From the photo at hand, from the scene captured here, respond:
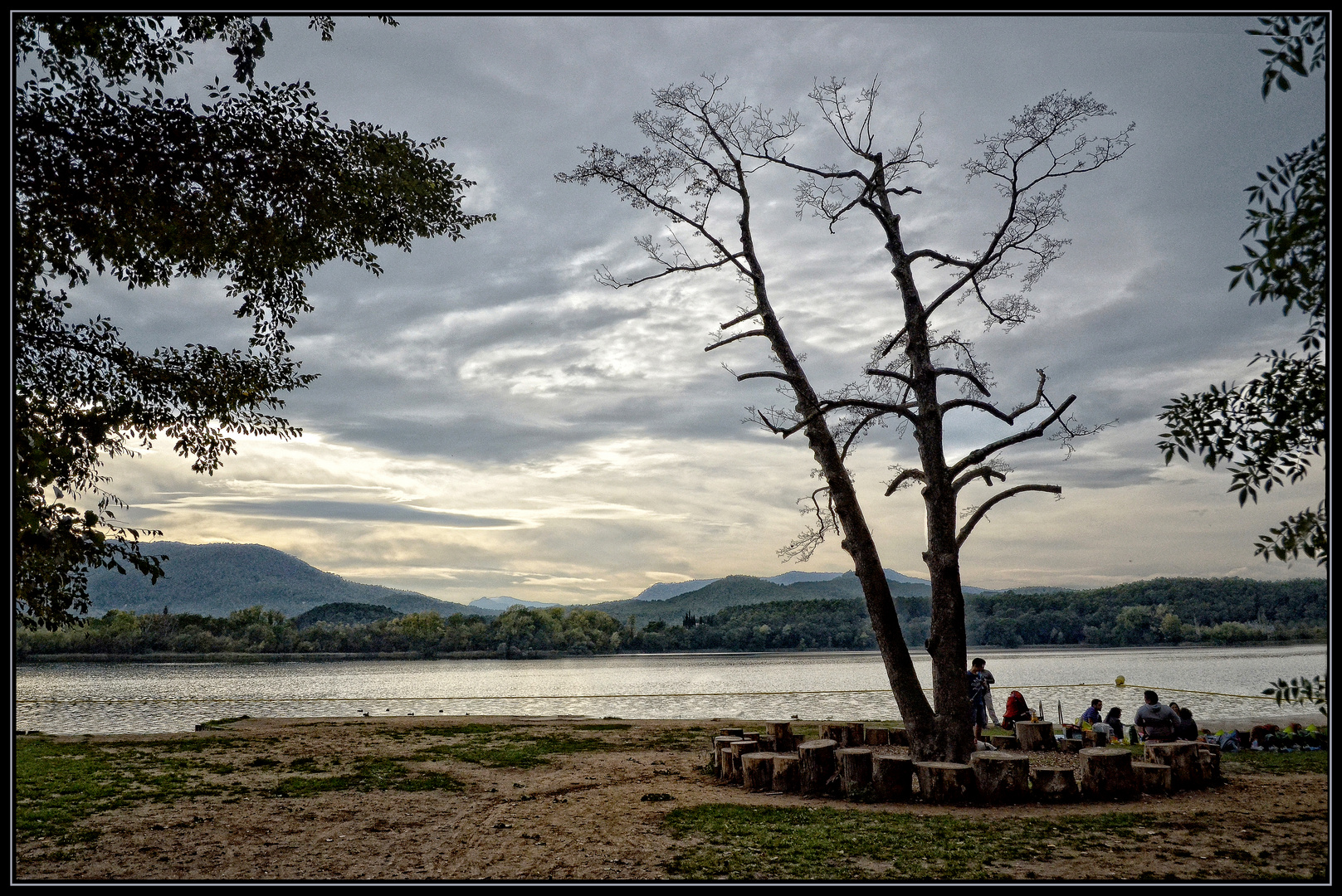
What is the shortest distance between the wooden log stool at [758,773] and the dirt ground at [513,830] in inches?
10.2

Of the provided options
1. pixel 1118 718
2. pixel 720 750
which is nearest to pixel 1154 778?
pixel 1118 718

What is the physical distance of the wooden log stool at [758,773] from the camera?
9883mm

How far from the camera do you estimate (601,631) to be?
114m

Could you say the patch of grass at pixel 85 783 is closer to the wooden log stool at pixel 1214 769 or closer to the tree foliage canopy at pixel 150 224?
the tree foliage canopy at pixel 150 224

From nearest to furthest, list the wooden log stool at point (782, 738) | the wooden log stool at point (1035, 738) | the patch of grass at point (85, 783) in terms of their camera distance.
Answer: the patch of grass at point (85, 783)
the wooden log stool at point (782, 738)
the wooden log stool at point (1035, 738)

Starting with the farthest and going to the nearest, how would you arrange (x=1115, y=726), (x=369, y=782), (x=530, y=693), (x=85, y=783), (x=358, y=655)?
(x=358, y=655)
(x=530, y=693)
(x=1115, y=726)
(x=369, y=782)
(x=85, y=783)

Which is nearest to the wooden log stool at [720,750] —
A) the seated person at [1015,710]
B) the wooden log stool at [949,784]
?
the wooden log stool at [949,784]

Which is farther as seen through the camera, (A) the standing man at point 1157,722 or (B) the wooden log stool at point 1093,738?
(B) the wooden log stool at point 1093,738

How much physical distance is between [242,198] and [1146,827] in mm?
9364

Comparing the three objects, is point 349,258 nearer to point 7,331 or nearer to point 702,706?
point 7,331

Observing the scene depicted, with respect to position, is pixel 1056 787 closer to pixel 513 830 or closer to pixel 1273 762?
pixel 1273 762

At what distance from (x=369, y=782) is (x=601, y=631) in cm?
10578

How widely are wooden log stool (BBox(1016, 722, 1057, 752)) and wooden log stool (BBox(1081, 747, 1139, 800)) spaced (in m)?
3.55

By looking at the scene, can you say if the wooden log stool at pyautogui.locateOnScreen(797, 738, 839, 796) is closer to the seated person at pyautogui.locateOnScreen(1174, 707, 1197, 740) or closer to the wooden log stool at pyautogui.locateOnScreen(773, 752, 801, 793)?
the wooden log stool at pyautogui.locateOnScreen(773, 752, 801, 793)
